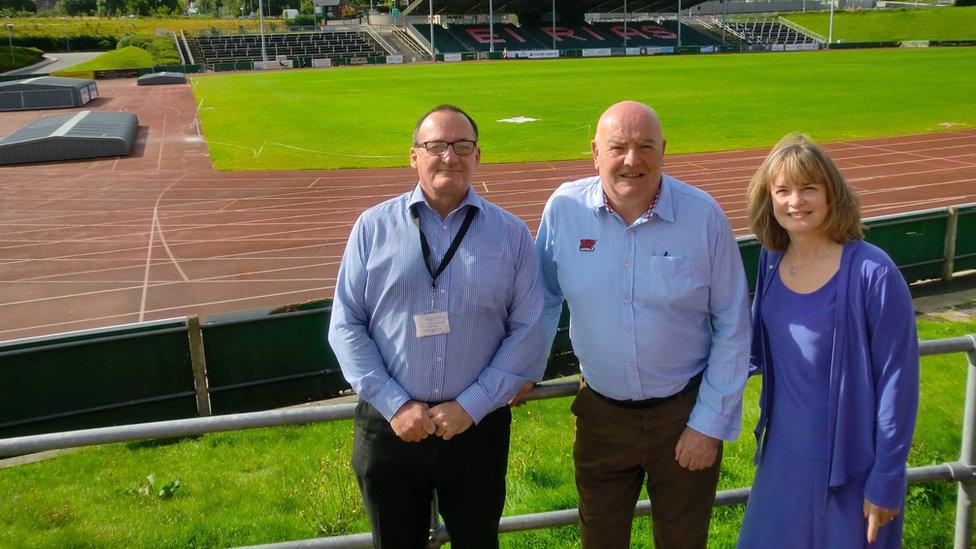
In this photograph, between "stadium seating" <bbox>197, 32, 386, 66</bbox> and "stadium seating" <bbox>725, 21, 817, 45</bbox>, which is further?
"stadium seating" <bbox>725, 21, 817, 45</bbox>

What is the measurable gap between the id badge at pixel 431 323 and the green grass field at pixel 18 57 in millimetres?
70925

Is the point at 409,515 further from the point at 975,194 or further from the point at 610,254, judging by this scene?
the point at 975,194

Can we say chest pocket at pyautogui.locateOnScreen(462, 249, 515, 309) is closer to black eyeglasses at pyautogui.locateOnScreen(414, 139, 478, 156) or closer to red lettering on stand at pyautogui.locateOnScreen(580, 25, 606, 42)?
black eyeglasses at pyautogui.locateOnScreen(414, 139, 478, 156)

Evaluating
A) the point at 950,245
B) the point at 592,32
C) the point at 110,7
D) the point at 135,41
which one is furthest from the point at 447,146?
the point at 110,7

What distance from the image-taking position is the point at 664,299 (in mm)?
2889

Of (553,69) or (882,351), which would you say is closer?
(882,351)

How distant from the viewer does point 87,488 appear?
576 centimetres

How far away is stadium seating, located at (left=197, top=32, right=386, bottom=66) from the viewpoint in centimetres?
7281

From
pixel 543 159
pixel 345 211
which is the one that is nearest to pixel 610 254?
pixel 345 211

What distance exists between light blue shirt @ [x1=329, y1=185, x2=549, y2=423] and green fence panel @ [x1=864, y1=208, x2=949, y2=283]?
8.90m

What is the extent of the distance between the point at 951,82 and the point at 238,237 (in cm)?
3300

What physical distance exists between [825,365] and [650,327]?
58 centimetres

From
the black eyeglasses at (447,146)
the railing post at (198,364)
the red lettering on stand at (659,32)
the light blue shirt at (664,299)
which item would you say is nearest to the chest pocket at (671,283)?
the light blue shirt at (664,299)

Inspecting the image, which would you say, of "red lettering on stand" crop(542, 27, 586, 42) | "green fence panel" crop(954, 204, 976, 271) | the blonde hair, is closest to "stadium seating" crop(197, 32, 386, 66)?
"red lettering on stand" crop(542, 27, 586, 42)
